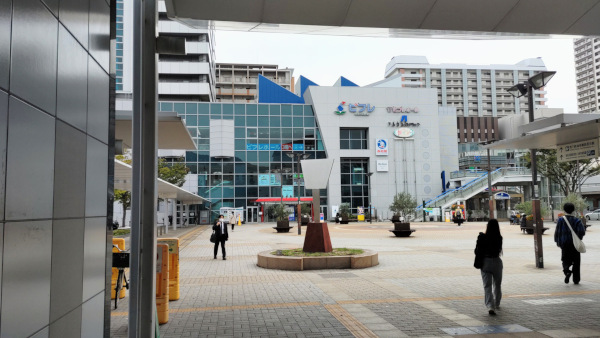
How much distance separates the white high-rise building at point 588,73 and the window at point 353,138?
27302 mm

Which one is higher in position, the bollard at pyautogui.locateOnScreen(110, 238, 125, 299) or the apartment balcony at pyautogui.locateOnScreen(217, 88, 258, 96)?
the apartment balcony at pyautogui.locateOnScreen(217, 88, 258, 96)

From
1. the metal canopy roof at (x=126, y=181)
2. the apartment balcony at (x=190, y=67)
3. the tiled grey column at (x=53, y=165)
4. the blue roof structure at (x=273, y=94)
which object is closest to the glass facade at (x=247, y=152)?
the blue roof structure at (x=273, y=94)

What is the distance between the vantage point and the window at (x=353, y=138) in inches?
2383

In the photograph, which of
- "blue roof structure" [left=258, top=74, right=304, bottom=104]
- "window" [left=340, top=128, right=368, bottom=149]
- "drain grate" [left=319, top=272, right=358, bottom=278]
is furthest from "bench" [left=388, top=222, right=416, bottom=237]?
"blue roof structure" [left=258, top=74, right=304, bottom=104]

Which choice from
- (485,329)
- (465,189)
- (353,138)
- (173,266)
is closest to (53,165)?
(485,329)

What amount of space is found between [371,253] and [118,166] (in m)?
8.10

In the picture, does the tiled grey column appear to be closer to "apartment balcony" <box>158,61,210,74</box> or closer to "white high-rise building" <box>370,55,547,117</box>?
"apartment balcony" <box>158,61,210,74</box>

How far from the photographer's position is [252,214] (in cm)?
5597

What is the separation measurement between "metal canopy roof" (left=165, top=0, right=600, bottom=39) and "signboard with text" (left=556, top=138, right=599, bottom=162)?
3267mm

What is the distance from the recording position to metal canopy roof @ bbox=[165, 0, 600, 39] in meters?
6.87

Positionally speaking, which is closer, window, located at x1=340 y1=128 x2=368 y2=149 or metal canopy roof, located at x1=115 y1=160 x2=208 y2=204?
metal canopy roof, located at x1=115 y1=160 x2=208 y2=204

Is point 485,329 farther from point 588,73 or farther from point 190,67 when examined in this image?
point 588,73

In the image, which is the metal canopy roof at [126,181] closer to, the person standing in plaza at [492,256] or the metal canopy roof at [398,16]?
the metal canopy roof at [398,16]

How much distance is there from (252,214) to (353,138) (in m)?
16.5
